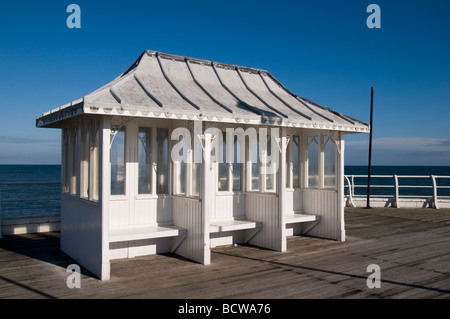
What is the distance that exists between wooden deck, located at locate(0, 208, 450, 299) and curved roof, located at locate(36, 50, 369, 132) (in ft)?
7.82

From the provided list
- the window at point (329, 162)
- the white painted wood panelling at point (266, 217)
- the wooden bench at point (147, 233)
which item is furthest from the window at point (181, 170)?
the window at point (329, 162)

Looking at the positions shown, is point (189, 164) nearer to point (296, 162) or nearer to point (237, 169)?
point (237, 169)

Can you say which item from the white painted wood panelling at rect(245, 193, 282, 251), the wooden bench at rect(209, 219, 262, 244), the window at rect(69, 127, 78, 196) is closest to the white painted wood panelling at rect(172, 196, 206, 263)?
the wooden bench at rect(209, 219, 262, 244)

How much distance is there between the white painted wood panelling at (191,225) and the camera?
21.4ft

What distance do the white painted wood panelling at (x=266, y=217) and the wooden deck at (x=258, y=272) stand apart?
0.78 ft

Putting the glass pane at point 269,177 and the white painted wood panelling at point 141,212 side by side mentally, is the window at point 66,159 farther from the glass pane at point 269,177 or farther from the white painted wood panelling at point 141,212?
the glass pane at point 269,177

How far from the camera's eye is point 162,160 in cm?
739

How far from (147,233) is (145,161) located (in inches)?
56.2

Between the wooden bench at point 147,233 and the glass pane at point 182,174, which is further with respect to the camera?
the glass pane at point 182,174

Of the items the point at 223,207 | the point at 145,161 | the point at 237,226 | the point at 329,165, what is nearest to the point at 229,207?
the point at 223,207

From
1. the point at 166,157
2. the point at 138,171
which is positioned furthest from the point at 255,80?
the point at 138,171

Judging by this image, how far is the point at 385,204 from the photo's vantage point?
560 inches

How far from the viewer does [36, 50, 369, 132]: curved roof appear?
5688mm
